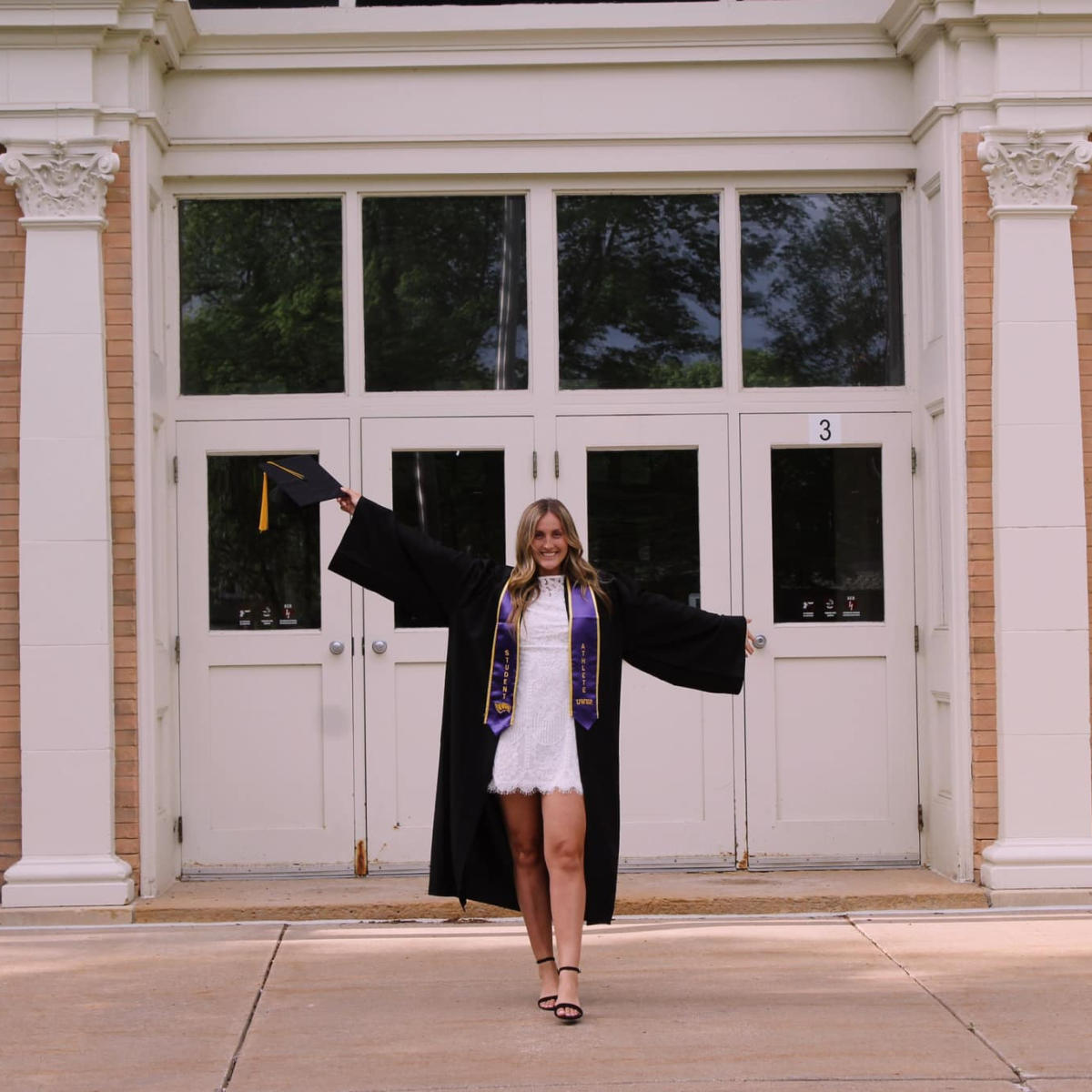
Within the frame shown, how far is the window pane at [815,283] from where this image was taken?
8.74m

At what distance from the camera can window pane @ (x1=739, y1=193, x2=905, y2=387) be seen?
8.74m

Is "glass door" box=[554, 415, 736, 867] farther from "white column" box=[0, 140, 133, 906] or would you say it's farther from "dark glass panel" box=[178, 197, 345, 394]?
"white column" box=[0, 140, 133, 906]

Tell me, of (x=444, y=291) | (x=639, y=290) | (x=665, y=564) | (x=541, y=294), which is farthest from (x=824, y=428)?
(x=444, y=291)

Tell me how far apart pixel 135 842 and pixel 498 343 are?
285cm

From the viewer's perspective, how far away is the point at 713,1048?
5.67m

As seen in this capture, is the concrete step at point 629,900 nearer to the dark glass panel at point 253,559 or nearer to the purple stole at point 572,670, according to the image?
the dark glass panel at point 253,559

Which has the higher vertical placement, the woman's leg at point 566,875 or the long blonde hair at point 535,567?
the long blonde hair at point 535,567

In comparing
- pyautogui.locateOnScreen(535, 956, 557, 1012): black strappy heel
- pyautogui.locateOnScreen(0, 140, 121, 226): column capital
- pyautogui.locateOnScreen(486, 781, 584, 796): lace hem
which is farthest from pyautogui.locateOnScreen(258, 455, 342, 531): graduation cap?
pyautogui.locateOnScreen(0, 140, 121, 226): column capital

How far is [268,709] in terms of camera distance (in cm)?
856

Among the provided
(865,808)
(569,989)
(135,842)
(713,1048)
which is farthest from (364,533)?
(865,808)

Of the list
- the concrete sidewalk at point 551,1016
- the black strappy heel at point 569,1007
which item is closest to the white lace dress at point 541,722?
the black strappy heel at point 569,1007

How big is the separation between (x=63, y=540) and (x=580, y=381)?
2514 mm

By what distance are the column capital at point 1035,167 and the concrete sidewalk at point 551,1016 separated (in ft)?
10.2

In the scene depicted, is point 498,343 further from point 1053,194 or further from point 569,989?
point 569,989
